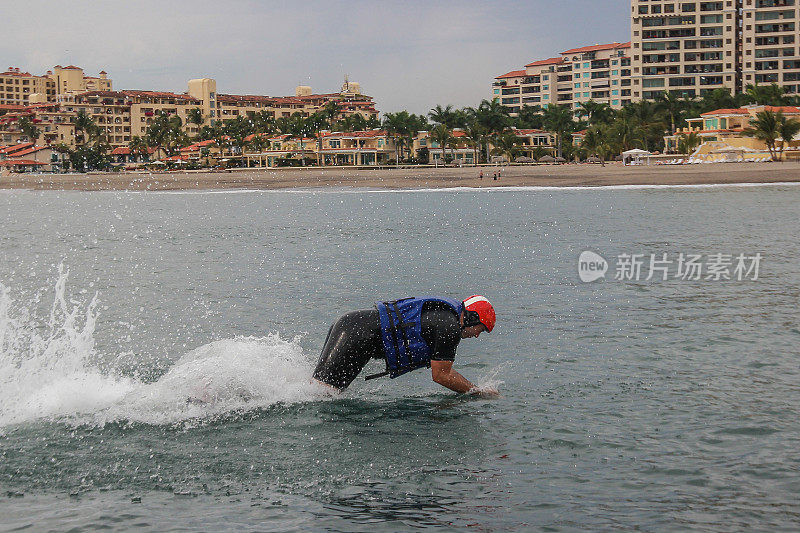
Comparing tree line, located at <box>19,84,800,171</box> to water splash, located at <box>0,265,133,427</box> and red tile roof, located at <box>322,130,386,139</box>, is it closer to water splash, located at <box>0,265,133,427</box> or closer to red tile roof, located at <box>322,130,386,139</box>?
red tile roof, located at <box>322,130,386,139</box>

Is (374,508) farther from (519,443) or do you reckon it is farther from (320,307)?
(320,307)

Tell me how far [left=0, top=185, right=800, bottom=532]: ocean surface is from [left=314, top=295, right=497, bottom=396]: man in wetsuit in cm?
86

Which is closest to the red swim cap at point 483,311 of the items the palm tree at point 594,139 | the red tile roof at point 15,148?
the palm tree at point 594,139

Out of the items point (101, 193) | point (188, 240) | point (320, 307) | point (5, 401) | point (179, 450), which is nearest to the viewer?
point (179, 450)

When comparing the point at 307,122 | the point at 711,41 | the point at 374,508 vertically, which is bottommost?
the point at 374,508

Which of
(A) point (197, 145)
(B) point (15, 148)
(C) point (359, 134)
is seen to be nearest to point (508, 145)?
(C) point (359, 134)

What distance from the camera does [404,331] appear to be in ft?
30.2

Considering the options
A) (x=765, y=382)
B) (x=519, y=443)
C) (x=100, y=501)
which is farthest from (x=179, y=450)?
(x=765, y=382)

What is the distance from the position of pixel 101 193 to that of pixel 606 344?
108 m

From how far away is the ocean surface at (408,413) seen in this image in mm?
7801

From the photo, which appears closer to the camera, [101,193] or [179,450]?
[179,450]

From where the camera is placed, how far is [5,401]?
10453 mm

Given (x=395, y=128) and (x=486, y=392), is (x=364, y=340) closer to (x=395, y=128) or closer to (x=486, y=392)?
(x=486, y=392)

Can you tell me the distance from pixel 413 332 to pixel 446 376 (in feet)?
2.03
